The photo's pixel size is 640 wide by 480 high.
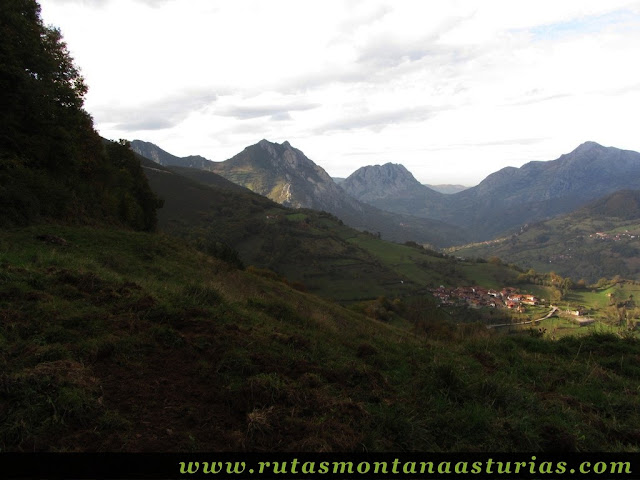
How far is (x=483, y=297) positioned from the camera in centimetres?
10506

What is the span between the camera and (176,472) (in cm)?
427

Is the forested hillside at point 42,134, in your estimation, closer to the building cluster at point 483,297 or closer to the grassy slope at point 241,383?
the grassy slope at point 241,383

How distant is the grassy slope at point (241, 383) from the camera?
16.0 feet

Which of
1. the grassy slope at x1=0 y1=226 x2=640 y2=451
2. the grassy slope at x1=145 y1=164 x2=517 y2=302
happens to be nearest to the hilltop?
the grassy slope at x1=0 y1=226 x2=640 y2=451

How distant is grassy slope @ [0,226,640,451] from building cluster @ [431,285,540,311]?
296 feet

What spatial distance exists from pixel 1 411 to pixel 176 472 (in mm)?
2471

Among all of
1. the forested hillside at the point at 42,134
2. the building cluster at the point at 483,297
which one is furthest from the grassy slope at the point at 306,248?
the forested hillside at the point at 42,134

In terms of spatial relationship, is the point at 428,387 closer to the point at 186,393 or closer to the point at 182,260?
the point at 186,393

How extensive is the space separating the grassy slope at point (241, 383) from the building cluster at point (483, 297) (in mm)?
90299

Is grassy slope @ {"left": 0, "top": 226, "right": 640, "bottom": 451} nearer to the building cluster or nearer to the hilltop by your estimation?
the hilltop

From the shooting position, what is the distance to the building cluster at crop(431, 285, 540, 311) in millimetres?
96500

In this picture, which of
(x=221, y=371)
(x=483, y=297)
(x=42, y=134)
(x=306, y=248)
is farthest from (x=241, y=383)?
(x=306, y=248)

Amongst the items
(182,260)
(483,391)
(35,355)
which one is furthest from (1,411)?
(182,260)

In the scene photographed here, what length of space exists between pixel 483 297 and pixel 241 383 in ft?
369
